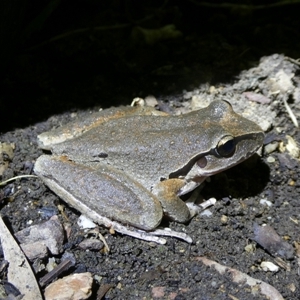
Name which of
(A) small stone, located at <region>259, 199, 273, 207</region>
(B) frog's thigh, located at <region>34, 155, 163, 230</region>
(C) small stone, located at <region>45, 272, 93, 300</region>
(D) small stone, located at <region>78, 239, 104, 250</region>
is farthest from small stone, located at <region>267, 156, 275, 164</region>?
(C) small stone, located at <region>45, 272, 93, 300</region>

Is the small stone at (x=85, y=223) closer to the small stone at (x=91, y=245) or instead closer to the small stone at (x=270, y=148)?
the small stone at (x=91, y=245)

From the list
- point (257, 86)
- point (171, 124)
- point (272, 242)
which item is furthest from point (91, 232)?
point (257, 86)

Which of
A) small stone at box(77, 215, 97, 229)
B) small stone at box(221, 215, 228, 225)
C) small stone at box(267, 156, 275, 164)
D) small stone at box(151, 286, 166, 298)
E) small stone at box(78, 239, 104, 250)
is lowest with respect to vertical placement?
small stone at box(221, 215, 228, 225)

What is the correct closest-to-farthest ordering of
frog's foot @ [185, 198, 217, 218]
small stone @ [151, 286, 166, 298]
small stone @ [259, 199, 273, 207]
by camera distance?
small stone @ [151, 286, 166, 298] → frog's foot @ [185, 198, 217, 218] → small stone @ [259, 199, 273, 207]

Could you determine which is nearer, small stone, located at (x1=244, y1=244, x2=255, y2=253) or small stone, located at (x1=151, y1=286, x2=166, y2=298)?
small stone, located at (x1=151, y1=286, x2=166, y2=298)

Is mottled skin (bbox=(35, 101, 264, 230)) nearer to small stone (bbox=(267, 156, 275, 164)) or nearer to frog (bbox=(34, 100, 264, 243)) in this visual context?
frog (bbox=(34, 100, 264, 243))

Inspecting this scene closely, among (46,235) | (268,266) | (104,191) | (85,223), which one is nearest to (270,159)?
(268,266)

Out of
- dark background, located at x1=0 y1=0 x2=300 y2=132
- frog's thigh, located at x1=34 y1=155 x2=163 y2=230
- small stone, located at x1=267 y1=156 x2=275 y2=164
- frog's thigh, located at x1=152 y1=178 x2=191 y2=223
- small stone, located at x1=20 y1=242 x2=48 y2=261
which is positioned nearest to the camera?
small stone, located at x1=20 y1=242 x2=48 y2=261

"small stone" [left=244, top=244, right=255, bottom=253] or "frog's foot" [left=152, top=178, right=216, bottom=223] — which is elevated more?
"frog's foot" [left=152, top=178, right=216, bottom=223]
